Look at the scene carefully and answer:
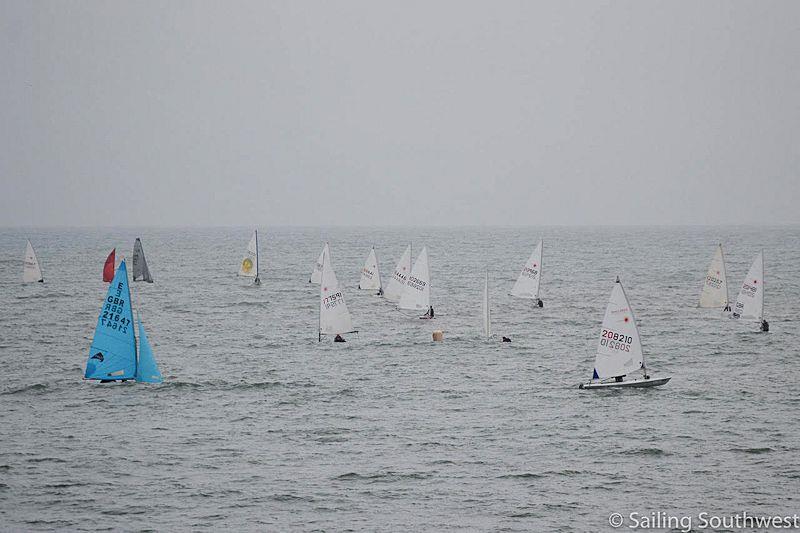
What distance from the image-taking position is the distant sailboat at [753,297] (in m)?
64.0

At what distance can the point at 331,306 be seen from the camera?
195 ft

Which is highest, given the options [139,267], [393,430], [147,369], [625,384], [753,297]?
[753,297]

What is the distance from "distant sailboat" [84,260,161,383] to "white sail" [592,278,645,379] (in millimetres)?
22372

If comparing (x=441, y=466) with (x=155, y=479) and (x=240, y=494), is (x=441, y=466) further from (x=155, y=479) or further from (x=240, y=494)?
(x=155, y=479)

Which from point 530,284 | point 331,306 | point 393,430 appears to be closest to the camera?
point 393,430

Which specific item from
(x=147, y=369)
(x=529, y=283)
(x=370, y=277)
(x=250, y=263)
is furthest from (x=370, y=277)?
(x=147, y=369)

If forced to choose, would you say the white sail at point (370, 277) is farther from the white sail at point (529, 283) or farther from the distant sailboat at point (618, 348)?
the distant sailboat at point (618, 348)

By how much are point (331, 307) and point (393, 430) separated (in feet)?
75.2

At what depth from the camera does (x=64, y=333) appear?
65562 mm

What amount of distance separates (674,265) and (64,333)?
11206 centimetres

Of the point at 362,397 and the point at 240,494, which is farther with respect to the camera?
the point at 362,397

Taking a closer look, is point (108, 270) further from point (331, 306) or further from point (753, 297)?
point (753, 297)

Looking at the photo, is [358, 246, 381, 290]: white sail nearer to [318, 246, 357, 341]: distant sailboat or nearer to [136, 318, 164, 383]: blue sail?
[318, 246, 357, 341]: distant sailboat

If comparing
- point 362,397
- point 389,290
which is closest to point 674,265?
point 389,290
